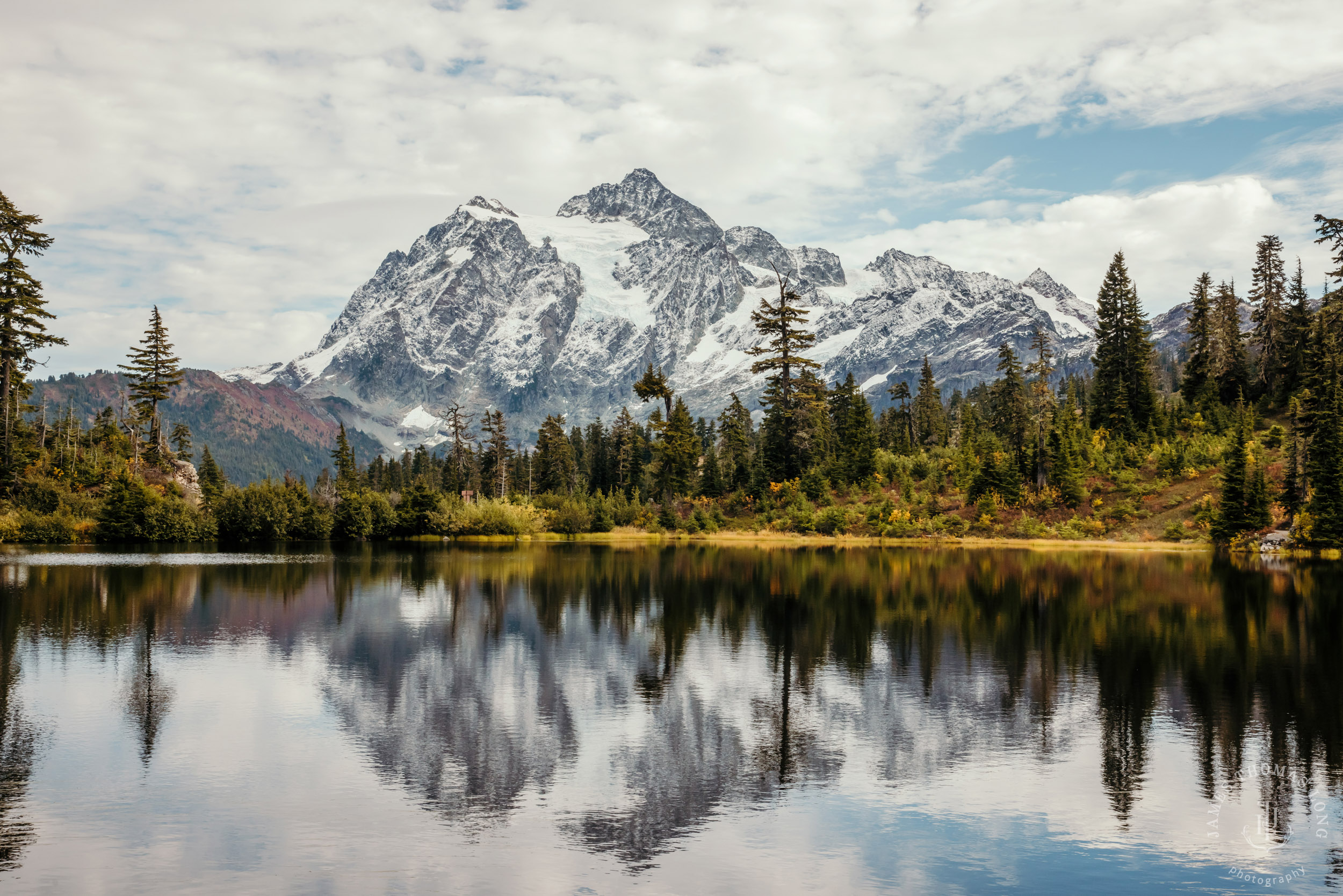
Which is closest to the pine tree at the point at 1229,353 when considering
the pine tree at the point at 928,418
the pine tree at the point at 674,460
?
the pine tree at the point at 928,418

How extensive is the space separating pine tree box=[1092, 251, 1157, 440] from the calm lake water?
212 feet

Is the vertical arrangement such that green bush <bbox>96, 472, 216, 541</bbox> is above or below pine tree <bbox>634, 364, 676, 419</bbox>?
below

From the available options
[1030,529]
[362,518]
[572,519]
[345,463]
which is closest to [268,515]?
[362,518]

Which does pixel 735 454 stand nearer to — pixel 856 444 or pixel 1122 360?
pixel 856 444

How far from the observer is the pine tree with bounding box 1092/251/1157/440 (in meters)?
94.8

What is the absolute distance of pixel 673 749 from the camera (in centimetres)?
1748

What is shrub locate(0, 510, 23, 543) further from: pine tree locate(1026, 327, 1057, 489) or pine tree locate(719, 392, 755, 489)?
pine tree locate(1026, 327, 1057, 489)

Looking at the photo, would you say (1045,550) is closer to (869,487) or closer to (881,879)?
(869,487)

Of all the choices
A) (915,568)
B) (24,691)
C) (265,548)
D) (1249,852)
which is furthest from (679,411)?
(1249,852)

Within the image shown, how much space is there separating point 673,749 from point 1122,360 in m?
92.2

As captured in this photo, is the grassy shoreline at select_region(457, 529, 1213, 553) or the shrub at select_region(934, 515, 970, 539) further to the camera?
the shrub at select_region(934, 515, 970, 539)

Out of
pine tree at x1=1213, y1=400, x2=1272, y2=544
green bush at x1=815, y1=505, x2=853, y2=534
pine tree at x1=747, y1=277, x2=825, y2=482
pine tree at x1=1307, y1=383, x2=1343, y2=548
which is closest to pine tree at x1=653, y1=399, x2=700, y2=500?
pine tree at x1=747, y1=277, x2=825, y2=482

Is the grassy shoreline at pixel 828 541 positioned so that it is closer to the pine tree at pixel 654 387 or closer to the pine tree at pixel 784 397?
the pine tree at pixel 784 397

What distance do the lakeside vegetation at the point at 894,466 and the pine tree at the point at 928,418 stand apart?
8015 millimetres
